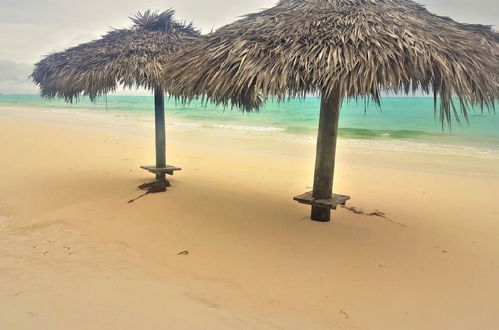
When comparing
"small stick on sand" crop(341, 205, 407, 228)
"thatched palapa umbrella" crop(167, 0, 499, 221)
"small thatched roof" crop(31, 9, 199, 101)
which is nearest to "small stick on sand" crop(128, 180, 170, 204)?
"small thatched roof" crop(31, 9, 199, 101)

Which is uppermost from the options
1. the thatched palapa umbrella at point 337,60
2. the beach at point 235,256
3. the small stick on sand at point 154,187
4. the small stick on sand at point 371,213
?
the thatched palapa umbrella at point 337,60

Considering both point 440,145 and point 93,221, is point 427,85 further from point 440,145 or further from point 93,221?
point 440,145

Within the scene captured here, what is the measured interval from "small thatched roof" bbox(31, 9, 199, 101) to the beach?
1.44 meters

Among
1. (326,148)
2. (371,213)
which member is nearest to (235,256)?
(326,148)

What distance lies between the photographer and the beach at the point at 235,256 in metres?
2.57

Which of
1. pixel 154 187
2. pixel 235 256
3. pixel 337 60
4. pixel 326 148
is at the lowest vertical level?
pixel 235 256

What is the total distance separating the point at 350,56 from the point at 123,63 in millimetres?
3065

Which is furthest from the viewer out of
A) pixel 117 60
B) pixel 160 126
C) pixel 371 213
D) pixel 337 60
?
pixel 160 126

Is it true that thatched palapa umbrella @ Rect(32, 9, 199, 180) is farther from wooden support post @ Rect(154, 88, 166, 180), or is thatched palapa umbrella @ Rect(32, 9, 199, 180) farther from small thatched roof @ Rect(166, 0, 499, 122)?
small thatched roof @ Rect(166, 0, 499, 122)

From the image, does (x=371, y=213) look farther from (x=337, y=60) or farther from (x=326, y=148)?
(x=337, y=60)

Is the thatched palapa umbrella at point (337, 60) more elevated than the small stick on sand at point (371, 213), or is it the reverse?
the thatched palapa umbrella at point (337, 60)

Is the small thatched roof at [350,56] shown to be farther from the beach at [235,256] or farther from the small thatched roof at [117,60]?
the beach at [235,256]

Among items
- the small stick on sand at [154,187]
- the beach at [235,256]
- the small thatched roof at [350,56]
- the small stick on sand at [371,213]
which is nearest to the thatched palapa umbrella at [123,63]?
the small stick on sand at [154,187]

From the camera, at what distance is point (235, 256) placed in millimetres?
3393
